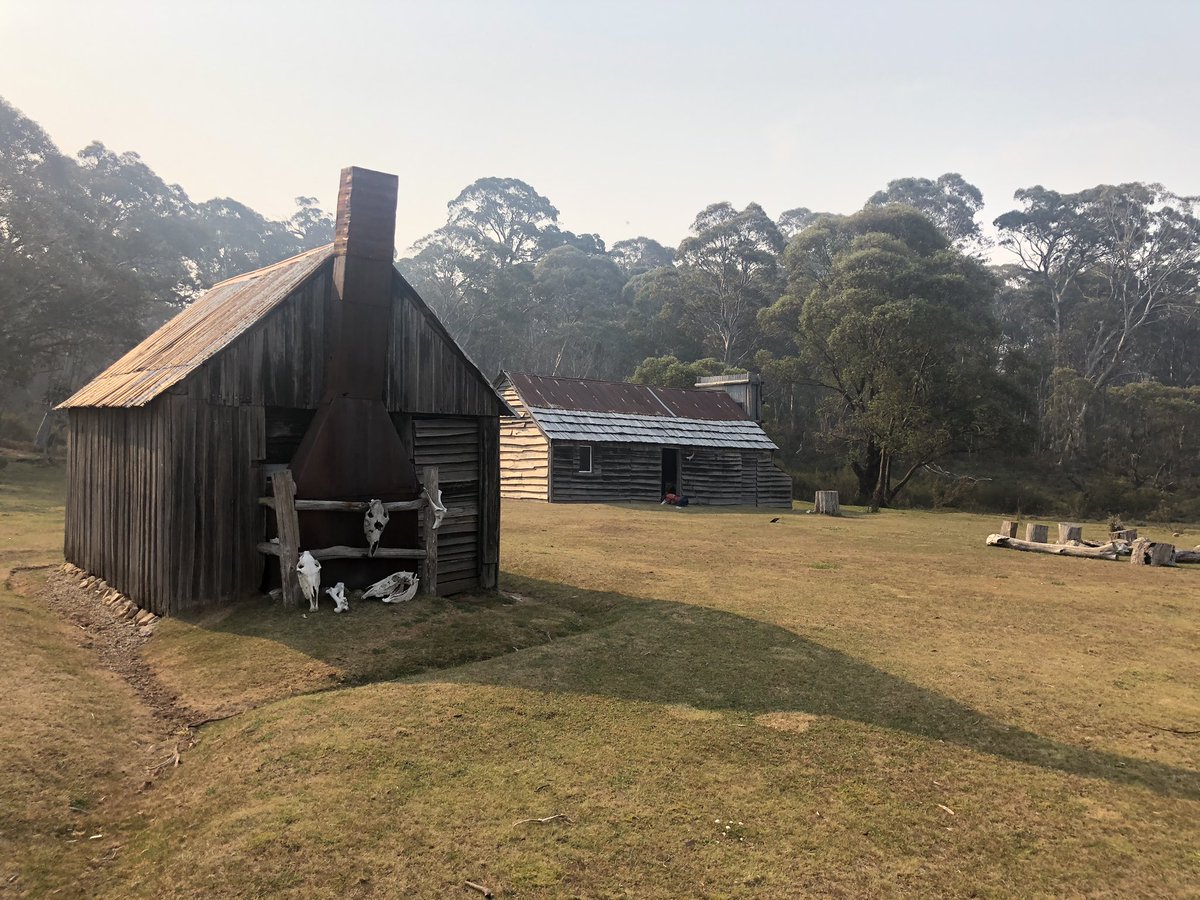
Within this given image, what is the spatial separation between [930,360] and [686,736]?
36.0 m

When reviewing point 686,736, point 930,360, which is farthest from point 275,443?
point 930,360

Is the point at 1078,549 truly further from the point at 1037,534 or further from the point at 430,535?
the point at 430,535

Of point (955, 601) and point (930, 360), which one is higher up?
point (930, 360)

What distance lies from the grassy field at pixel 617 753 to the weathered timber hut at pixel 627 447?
64.4 ft

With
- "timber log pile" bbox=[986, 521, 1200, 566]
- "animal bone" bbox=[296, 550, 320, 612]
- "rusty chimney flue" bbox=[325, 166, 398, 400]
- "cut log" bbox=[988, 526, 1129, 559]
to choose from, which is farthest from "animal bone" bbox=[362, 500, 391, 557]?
"cut log" bbox=[988, 526, 1129, 559]

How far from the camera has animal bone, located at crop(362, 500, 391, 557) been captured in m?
9.87

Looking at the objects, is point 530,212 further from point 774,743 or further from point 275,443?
point 774,743

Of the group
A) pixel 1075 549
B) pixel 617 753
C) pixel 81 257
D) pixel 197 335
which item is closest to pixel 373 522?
pixel 197 335

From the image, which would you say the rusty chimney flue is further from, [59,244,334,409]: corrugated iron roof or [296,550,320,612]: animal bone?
[296,550,320,612]: animal bone

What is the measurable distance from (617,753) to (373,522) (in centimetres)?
524

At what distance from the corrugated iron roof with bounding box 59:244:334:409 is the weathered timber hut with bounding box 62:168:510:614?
7cm

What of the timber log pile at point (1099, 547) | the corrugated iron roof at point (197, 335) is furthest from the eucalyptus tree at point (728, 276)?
the corrugated iron roof at point (197, 335)

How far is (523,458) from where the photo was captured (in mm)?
32031

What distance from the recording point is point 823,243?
57.0 meters
